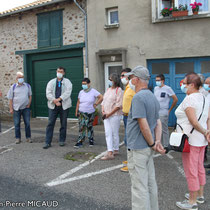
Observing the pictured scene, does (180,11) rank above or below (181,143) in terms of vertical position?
above

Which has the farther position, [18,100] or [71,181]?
[18,100]

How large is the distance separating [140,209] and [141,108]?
42.8 inches

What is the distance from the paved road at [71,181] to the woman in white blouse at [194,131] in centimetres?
34

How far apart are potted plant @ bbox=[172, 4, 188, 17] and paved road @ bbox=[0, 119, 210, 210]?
4971mm

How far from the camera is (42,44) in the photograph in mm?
12023

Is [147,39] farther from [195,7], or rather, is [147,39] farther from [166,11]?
[195,7]

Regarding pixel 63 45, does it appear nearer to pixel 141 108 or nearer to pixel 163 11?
pixel 163 11

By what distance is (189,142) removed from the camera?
11.7 feet

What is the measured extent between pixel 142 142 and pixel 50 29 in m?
9.84

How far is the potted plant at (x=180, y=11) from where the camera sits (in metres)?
8.86

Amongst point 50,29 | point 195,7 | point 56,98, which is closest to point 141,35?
point 195,7


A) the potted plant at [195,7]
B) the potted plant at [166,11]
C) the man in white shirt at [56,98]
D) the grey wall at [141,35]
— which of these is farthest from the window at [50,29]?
the potted plant at [195,7]

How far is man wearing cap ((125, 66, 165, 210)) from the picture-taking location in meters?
2.93

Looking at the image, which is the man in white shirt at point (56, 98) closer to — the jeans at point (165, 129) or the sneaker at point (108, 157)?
the sneaker at point (108, 157)
